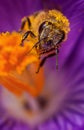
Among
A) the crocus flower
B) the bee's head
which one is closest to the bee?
the bee's head

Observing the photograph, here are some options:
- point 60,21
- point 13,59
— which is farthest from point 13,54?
point 60,21

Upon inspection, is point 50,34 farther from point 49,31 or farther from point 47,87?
point 47,87

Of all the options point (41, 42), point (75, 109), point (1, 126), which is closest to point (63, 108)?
point (75, 109)

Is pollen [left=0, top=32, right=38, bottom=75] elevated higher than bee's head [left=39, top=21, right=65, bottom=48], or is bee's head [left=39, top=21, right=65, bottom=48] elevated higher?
pollen [left=0, top=32, right=38, bottom=75]

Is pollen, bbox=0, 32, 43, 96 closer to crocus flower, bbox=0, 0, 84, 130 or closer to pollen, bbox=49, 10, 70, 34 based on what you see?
crocus flower, bbox=0, 0, 84, 130

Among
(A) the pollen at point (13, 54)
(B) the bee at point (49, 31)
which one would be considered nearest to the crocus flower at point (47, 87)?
(A) the pollen at point (13, 54)

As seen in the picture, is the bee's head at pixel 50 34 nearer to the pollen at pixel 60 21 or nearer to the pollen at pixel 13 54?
the pollen at pixel 60 21
